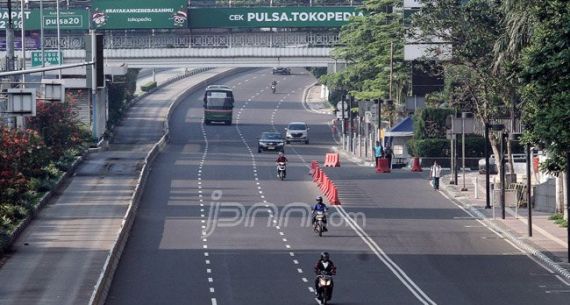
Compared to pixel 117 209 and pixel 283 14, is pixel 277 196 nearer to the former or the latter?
pixel 117 209

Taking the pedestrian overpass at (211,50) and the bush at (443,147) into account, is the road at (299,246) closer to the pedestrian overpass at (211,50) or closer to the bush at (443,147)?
the bush at (443,147)

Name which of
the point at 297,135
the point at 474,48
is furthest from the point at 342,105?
the point at 474,48

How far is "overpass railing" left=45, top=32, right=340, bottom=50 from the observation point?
127 meters

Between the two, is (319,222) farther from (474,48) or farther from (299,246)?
(474,48)

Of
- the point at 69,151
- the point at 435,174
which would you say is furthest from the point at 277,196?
the point at 69,151

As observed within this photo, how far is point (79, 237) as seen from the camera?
173ft

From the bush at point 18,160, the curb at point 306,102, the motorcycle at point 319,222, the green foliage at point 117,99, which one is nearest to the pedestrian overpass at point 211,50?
the green foliage at point 117,99

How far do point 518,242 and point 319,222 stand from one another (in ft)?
22.7

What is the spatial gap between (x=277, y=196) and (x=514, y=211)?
Answer: 11.0m

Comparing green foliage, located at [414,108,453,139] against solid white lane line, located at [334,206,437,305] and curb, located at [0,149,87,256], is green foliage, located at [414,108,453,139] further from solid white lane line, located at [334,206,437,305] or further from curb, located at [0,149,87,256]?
solid white lane line, located at [334,206,437,305]

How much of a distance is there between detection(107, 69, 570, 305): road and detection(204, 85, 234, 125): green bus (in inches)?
1572

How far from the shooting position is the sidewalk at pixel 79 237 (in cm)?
4066

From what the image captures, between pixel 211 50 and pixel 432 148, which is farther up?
pixel 211 50

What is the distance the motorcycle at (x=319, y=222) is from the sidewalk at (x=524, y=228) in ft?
21.5
